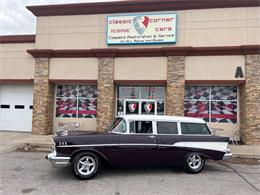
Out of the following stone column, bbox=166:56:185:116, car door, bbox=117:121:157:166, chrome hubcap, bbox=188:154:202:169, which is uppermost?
stone column, bbox=166:56:185:116

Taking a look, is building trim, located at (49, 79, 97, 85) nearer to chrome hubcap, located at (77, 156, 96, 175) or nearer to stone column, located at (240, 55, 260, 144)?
chrome hubcap, located at (77, 156, 96, 175)

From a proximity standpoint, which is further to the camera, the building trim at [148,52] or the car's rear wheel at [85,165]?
the building trim at [148,52]

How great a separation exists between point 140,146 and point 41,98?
8.37 meters

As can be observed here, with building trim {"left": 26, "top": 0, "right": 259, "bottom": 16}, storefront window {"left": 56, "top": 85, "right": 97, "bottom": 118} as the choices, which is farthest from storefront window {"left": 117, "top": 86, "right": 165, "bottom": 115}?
building trim {"left": 26, "top": 0, "right": 259, "bottom": 16}

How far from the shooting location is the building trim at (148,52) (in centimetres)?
1083

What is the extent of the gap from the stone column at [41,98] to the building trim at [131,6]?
290 cm

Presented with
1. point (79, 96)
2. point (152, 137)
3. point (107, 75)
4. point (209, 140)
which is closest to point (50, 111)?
point (79, 96)

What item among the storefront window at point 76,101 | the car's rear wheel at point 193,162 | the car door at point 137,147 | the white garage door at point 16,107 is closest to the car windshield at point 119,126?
the car door at point 137,147

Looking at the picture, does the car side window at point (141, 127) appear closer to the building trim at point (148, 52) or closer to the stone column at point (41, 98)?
the building trim at point (148, 52)

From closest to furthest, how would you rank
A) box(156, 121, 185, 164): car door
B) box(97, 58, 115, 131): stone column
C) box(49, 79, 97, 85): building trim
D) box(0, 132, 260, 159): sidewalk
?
1. box(156, 121, 185, 164): car door
2. box(0, 132, 260, 159): sidewalk
3. box(97, 58, 115, 131): stone column
4. box(49, 79, 97, 85): building trim

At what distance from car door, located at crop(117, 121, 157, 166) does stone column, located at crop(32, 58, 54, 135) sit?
7.76 metres

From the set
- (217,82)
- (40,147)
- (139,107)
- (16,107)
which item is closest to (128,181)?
(40,147)

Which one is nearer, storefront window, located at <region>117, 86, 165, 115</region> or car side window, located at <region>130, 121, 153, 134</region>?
car side window, located at <region>130, 121, 153, 134</region>

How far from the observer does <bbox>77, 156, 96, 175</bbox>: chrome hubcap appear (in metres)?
5.59
